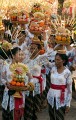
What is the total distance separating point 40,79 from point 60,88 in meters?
1.02

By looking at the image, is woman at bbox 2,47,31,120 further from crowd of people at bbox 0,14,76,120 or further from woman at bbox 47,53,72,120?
woman at bbox 47,53,72,120

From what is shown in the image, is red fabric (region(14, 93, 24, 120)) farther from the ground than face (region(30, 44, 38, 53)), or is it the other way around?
face (region(30, 44, 38, 53))

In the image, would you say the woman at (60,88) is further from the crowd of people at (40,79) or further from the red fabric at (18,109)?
the red fabric at (18,109)

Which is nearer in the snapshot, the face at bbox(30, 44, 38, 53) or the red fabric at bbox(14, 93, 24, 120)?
the red fabric at bbox(14, 93, 24, 120)

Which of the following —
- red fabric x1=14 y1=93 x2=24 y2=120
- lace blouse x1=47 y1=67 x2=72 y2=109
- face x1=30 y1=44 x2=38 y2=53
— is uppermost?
face x1=30 y1=44 x2=38 y2=53

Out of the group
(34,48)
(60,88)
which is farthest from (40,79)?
(60,88)

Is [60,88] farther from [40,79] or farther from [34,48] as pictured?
[34,48]

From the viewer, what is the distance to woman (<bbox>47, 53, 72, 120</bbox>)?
686 cm

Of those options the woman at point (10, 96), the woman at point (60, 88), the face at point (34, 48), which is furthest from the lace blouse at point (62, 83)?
the face at point (34, 48)

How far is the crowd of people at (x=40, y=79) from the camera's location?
688cm

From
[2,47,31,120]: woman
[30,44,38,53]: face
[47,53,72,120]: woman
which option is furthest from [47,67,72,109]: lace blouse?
[30,44,38,53]: face

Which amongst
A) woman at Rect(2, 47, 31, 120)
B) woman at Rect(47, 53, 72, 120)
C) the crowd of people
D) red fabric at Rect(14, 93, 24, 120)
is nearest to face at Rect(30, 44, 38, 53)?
the crowd of people

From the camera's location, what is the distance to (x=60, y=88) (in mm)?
6871

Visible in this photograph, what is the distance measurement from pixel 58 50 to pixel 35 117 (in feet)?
4.50
